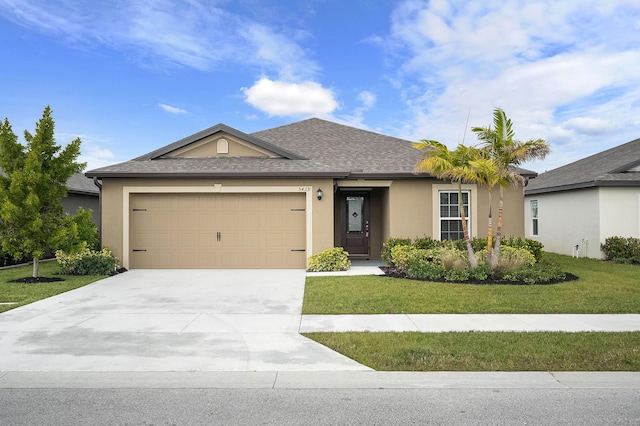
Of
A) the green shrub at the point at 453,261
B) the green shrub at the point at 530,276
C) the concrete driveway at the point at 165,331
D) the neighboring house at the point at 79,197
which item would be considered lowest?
the concrete driveway at the point at 165,331

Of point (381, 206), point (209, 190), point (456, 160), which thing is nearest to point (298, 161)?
point (209, 190)

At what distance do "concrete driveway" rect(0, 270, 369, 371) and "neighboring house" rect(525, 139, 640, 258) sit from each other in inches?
485

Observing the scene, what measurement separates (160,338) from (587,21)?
14.0 m

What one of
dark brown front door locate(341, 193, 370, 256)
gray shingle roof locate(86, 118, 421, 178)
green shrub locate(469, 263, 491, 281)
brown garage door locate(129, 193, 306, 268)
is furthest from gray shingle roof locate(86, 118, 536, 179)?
green shrub locate(469, 263, 491, 281)

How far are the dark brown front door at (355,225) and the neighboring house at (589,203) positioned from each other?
8.33 meters

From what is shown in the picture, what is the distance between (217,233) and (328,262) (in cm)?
356

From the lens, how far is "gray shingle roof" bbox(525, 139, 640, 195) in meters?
16.6

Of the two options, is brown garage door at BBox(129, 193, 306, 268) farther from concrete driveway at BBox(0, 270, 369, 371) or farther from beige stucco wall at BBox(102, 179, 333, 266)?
concrete driveway at BBox(0, 270, 369, 371)

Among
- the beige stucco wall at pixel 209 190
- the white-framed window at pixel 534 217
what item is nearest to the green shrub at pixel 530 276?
the beige stucco wall at pixel 209 190

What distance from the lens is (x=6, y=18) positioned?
1339cm

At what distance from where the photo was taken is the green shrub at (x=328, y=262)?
523 inches

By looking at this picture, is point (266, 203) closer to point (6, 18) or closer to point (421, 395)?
point (6, 18)

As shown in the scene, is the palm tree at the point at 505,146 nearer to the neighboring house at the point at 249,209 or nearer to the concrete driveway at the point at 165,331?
the neighboring house at the point at 249,209

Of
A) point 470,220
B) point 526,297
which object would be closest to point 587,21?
point 470,220
